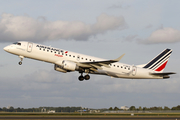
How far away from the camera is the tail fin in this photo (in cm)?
6125

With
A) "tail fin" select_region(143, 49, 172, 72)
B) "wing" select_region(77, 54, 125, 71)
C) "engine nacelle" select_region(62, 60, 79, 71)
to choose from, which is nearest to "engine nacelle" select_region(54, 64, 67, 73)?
"engine nacelle" select_region(62, 60, 79, 71)

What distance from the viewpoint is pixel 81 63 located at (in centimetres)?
5291

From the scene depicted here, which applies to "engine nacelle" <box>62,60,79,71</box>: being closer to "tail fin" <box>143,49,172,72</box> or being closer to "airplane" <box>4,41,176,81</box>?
"airplane" <box>4,41,176,81</box>

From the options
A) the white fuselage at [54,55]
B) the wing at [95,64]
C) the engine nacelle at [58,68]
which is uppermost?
the white fuselage at [54,55]

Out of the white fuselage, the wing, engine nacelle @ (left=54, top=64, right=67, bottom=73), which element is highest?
the white fuselage

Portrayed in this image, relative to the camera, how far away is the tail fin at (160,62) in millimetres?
61250

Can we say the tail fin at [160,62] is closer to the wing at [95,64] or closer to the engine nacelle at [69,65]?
the wing at [95,64]

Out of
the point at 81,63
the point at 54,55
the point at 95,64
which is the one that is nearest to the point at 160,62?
the point at 95,64

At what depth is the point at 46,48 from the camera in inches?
2034

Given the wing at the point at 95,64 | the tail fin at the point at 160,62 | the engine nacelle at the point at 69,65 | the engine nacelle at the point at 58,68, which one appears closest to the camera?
the engine nacelle at the point at 69,65

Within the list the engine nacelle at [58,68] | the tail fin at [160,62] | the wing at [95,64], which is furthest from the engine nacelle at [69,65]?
the tail fin at [160,62]

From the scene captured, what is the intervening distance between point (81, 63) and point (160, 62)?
769 inches

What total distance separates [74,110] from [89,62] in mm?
21990

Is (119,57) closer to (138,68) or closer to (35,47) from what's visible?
(138,68)
